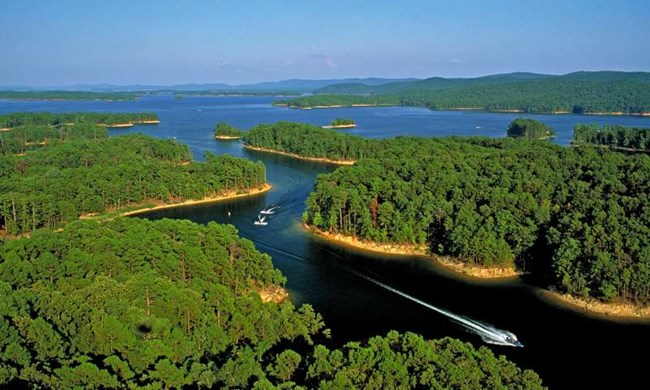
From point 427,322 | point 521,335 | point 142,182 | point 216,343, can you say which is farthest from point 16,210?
point 521,335

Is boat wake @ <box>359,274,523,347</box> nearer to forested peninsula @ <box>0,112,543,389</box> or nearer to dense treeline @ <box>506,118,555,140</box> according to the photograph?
forested peninsula @ <box>0,112,543,389</box>

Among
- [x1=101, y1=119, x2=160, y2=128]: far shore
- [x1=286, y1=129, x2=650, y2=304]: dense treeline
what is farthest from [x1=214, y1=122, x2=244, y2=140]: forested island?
[x1=286, y1=129, x2=650, y2=304]: dense treeline

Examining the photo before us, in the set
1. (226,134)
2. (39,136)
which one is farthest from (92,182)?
(226,134)

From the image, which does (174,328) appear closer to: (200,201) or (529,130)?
(200,201)

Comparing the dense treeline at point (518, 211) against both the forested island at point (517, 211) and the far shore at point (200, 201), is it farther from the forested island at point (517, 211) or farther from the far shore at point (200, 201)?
the far shore at point (200, 201)

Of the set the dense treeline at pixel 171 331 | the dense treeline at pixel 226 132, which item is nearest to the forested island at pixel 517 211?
the dense treeline at pixel 171 331
